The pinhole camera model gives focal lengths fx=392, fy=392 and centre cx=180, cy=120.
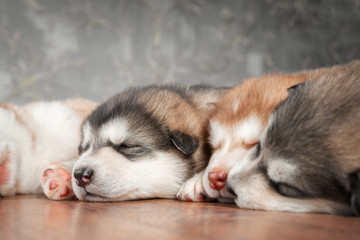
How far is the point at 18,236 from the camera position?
1021 millimetres

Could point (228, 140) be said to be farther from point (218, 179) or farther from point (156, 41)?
point (156, 41)

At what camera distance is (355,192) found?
4.16 ft

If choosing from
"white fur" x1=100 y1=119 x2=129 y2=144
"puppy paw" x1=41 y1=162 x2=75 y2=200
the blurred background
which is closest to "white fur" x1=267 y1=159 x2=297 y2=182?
"white fur" x1=100 y1=119 x2=129 y2=144

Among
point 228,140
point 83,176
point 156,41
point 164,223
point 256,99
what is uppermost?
point 156,41

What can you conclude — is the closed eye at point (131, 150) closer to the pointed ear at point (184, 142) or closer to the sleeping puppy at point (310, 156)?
the pointed ear at point (184, 142)

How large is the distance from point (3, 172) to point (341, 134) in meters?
1.67

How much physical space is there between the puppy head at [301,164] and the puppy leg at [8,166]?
1.19 metres

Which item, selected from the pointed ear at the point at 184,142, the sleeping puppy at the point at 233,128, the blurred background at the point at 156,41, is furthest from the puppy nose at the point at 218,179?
the blurred background at the point at 156,41

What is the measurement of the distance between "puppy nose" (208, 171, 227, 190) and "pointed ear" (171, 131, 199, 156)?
0.21m

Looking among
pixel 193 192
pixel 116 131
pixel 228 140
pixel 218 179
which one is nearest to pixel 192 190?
pixel 193 192

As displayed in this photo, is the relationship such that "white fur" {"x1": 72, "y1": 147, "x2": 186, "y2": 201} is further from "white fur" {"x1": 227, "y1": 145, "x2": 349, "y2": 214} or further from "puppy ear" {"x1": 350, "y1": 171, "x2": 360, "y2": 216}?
"puppy ear" {"x1": 350, "y1": 171, "x2": 360, "y2": 216}

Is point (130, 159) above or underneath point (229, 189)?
above

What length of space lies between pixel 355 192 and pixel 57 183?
1.33 metres

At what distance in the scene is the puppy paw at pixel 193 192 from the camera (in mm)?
1776
